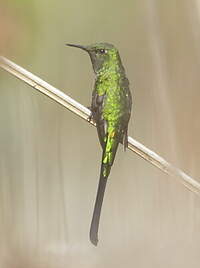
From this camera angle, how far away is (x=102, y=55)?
0.92 meters

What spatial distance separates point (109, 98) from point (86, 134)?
0.26 ft

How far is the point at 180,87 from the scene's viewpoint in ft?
3.15

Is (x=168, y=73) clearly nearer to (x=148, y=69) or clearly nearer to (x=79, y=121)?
(x=148, y=69)

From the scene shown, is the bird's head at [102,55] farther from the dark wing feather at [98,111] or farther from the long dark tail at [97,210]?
the long dark tail at [97,210]

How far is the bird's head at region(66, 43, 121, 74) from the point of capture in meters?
0.92

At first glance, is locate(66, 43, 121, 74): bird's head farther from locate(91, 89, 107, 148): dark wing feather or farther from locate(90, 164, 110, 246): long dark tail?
locate(90, 164, 110, 246): long dark tail

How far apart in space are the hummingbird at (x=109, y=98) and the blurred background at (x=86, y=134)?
0.01 meters

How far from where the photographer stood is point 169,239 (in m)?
0.98

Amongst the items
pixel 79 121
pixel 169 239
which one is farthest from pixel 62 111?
pixel 169 239

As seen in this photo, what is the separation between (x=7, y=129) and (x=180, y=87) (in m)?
0.32

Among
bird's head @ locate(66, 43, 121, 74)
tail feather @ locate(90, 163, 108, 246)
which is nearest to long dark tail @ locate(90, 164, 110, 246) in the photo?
tail feather @ locate(90, 163, 108, 246)

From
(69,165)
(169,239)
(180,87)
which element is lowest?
(169,239)

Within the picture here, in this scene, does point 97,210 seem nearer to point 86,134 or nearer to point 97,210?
point 97,210

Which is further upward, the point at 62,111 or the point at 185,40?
Answer: the point at 185,40
